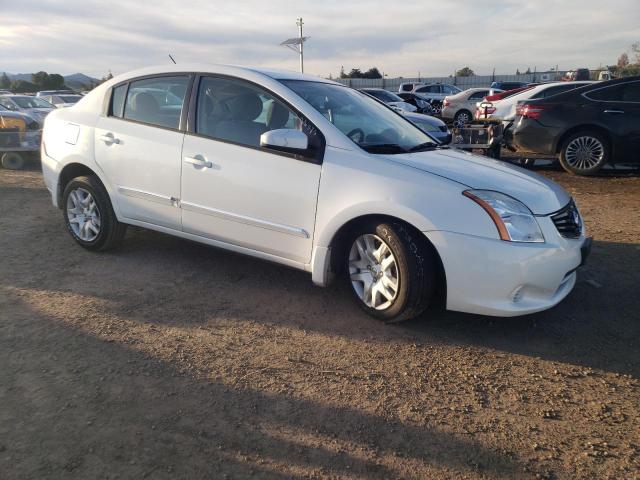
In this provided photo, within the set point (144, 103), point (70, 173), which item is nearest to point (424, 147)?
point (144, 103)

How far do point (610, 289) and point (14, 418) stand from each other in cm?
413

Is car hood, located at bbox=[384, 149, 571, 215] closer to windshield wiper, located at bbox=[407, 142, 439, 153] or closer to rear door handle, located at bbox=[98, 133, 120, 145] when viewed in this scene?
windshield wiper, located at bbox=[407, 142, 439, 153]

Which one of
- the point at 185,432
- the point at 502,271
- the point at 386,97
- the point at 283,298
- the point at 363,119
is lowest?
the point at 185,432

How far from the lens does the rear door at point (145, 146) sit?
14.1 feet

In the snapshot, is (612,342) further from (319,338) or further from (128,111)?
(128,111)

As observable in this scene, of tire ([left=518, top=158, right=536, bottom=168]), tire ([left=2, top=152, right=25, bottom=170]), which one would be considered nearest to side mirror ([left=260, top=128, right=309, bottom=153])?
tire ([left=518, top=158, right=536, bottom=168])

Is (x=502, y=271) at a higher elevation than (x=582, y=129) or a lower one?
lower

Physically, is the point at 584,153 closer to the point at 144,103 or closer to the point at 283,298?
the point at 283,298

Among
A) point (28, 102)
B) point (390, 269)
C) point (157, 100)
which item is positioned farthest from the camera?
point (28, 102)

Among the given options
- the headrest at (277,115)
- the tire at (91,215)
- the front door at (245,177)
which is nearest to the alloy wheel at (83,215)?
the tire at (91,215)

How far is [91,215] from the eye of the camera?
494 cm

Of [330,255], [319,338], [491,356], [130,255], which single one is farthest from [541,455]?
[130,255]

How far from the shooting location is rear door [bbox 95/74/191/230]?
430cm

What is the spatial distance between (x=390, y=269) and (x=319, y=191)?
0.71 meters
